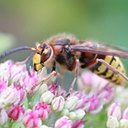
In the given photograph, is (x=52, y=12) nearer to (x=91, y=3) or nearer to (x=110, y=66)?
(x=91, y=3)

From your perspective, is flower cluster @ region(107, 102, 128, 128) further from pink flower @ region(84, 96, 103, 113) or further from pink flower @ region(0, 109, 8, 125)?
pink flower @ region(0, 109, 8, 125)

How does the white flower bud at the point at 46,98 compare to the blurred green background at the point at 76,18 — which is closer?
the white flower bud at the point at 46,98

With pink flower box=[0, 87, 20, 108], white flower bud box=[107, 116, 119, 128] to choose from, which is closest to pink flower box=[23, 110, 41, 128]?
pink flower box=[0, 87, 20, 108]

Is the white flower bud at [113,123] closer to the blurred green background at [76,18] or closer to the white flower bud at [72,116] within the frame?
the white flower bud at [72,116]

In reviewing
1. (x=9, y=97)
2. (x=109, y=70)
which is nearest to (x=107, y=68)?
(x=109, y=70)

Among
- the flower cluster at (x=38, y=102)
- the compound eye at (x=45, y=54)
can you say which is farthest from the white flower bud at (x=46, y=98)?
the compound eye at (x=45, y=54)

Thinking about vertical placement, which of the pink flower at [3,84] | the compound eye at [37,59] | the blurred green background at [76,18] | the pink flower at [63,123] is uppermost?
the compound eye at [37,59]

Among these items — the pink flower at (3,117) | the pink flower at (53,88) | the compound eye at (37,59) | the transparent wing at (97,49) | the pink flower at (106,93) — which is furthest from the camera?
the pink flower at (106,93)
